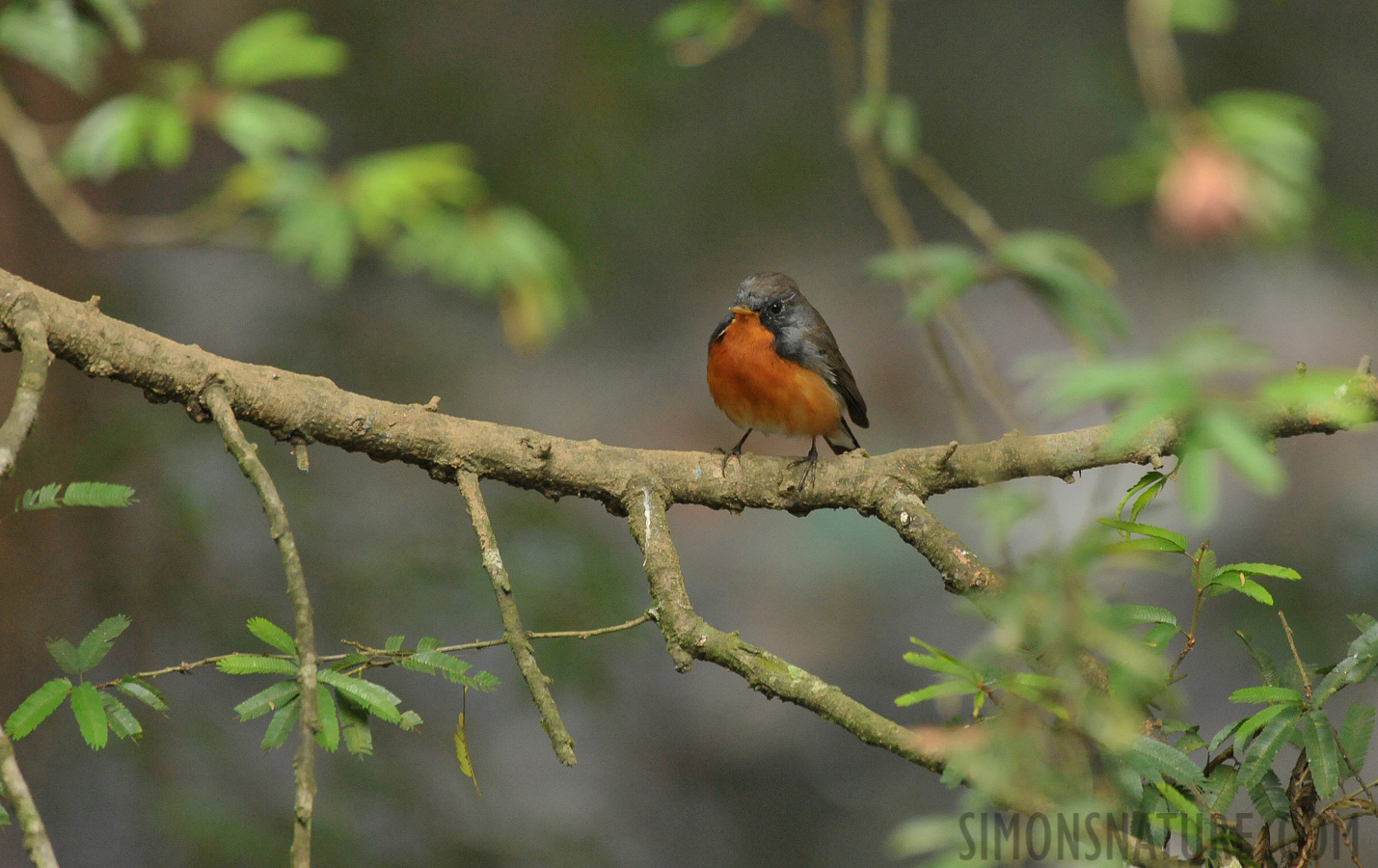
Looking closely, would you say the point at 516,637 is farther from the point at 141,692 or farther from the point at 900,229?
the point at 900,229

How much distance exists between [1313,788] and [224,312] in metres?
6.35

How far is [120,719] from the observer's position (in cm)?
170

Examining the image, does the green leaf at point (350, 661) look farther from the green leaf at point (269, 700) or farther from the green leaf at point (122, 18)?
the green leaf at point (122, 18)

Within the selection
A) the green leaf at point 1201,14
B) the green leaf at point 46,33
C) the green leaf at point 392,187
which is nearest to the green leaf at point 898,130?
the green leaf at point 1201,14

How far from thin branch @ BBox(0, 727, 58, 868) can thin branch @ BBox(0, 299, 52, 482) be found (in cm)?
43

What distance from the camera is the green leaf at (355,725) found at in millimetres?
1747

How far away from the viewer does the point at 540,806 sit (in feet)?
20.7

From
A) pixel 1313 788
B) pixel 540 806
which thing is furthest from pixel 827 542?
pixel 1313 788

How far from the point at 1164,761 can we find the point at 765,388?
88.0 inches

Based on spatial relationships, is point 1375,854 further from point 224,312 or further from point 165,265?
point 165,265

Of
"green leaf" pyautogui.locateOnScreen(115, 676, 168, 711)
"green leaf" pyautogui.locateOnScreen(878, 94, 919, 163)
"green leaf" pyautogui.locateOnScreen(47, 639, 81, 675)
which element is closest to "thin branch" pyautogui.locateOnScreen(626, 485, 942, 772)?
"green leaf" pyautogui.locateOnScreen(115, 676, 168, 711)

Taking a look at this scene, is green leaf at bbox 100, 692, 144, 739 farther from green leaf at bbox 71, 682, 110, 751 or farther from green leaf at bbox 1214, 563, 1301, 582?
green leaf at bbox 1214, 563, 1301, 582

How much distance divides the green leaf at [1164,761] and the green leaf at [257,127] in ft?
8.02

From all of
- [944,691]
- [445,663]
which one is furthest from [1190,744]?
[445,663]
